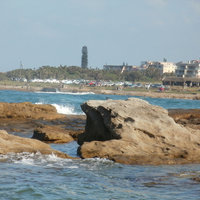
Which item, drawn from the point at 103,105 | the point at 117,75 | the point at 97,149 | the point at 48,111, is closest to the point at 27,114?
the point at 48,111

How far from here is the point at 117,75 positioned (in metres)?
150

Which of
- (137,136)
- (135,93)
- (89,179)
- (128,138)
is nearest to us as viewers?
(89,179)

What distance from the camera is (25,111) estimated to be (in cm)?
2359

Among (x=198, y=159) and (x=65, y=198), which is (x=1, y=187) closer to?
(x=65, y=198)

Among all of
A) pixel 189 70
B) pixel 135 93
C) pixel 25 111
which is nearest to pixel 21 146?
pixel 25 111

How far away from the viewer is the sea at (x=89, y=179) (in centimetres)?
796

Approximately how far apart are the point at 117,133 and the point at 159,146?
4.53 feet

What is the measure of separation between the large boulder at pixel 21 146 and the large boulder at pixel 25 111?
1004cm

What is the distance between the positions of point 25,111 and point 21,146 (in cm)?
1171

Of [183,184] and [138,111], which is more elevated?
[138,111]

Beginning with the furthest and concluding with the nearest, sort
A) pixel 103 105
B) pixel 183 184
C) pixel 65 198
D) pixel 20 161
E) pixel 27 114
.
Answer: pixel 27 114, pixel 103 105, pixel 20 161, pixel 183 184, pixel 65 198

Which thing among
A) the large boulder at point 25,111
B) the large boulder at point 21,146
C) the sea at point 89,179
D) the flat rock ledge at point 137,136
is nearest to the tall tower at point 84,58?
the large boulder at point 25,111

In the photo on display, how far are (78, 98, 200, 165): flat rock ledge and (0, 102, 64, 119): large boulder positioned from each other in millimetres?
9495

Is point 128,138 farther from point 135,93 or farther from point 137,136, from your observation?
point 135,93
